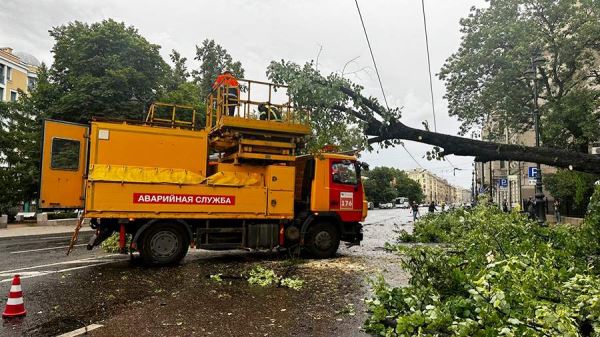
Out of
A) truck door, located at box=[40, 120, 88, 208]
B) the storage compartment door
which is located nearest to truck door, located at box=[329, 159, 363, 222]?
the storage compartment door

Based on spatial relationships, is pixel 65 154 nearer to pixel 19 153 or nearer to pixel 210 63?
pixel 19 153

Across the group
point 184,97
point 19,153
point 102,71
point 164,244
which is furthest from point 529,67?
point 19,153

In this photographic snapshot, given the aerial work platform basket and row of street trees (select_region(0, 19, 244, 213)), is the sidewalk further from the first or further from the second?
the aerial work platform basket

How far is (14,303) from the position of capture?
5199 millimetres

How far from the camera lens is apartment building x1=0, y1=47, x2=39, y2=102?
48531mm

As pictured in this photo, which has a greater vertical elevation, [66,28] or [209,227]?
[66,28]

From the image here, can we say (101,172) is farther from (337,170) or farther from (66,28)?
(66,28)

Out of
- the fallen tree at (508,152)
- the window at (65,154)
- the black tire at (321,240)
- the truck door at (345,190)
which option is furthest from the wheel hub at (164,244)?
the fallen tree at (508,152)

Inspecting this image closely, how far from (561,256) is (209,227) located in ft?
22.7

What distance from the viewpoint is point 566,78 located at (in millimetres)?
21219

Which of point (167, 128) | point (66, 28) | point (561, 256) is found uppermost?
point (66, 28)

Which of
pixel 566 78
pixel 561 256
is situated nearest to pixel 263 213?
pixel 561 256

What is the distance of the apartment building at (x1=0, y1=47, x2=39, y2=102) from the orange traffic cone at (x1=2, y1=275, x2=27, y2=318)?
50279 mm

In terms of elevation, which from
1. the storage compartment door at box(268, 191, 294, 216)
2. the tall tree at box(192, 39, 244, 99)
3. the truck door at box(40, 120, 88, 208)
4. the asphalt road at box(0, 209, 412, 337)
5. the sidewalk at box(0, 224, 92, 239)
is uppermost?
the tall tree at box(192, 39, 244, 99)
